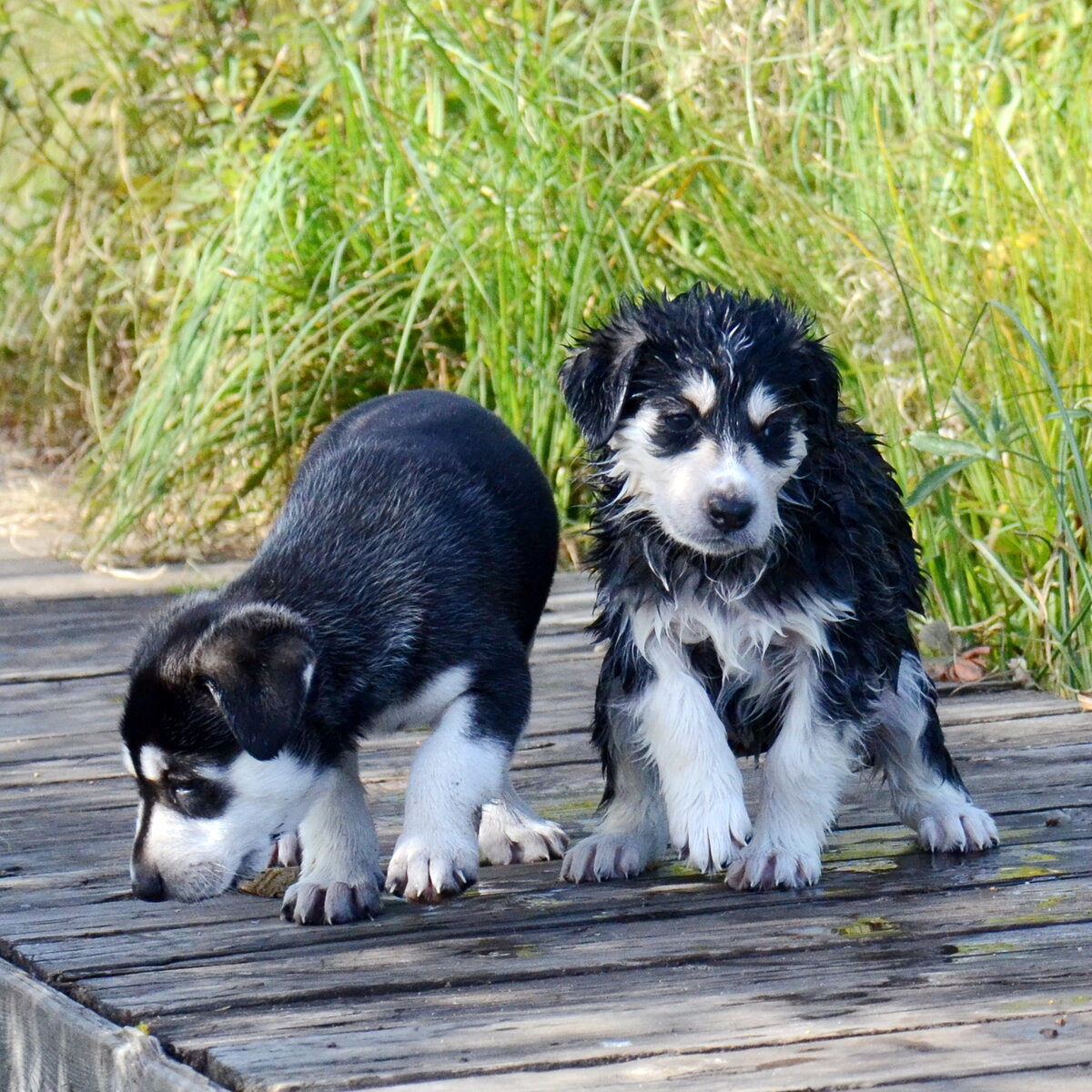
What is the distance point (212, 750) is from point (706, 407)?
3.82ft

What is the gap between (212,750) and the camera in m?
3.21

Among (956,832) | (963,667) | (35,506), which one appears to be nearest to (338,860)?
(956,832)

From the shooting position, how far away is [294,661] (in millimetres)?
3223

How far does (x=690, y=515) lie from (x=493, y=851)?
96cm

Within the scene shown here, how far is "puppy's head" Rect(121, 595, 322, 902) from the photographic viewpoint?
3182 mm

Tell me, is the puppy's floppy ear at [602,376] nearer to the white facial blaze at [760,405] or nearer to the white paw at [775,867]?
the white facial blaze at [760,405]

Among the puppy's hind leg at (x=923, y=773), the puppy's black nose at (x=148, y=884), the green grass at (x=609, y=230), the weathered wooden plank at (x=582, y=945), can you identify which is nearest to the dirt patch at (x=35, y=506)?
the green grass at (x=609, y=230)

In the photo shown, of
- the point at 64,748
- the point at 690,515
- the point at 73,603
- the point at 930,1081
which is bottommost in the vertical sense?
the point at 73,603

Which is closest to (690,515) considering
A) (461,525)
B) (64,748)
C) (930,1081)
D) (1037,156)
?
(461,525)

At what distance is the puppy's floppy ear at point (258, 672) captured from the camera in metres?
3.12

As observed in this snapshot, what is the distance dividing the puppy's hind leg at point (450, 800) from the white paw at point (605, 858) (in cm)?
23

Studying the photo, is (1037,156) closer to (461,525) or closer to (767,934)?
(461,525)

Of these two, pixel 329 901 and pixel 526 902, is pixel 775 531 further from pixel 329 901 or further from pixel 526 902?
pixel 329 901

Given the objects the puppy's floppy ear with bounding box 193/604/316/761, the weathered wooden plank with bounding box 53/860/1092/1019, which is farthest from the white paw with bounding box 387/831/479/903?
the puppy's floppy ear with bounding box 193/604/316/761
